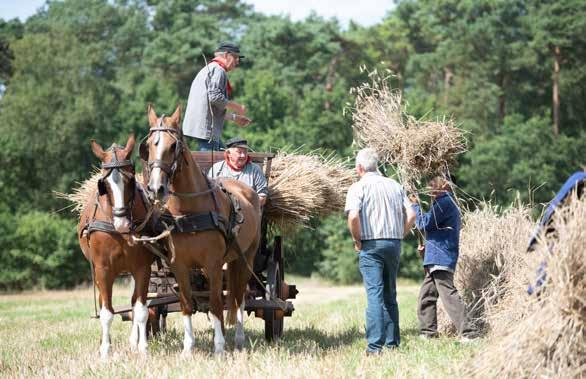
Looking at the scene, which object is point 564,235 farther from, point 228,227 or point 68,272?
point 68,272

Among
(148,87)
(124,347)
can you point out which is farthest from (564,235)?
(148,87)

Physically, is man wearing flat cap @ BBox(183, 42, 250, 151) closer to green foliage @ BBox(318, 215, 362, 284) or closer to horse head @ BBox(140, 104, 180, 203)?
horse head @ BBox(140, 104, 180, 203)

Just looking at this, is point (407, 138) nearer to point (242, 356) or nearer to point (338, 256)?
point (242, 356)

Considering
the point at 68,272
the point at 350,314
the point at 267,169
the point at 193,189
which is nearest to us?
the point at 193,189

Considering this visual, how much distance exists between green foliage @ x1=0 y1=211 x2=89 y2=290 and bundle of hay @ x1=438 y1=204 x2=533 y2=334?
26.3 meters

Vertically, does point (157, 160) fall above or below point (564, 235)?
above

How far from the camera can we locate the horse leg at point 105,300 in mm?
7902

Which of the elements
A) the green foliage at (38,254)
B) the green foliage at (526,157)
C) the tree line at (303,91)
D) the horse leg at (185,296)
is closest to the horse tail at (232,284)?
the horse leg at (185,296)

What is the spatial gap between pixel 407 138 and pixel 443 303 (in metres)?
1.83

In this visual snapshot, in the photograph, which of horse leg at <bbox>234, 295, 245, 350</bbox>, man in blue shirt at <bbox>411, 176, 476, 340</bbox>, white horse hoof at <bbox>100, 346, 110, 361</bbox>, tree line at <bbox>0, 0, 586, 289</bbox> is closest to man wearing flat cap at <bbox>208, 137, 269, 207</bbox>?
horse leg at <bbox>234, 295, 245, 350</bbox>

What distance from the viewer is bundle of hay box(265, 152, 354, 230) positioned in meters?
9.37

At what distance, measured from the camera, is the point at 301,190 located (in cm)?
935

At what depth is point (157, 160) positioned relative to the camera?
7117 millimetres

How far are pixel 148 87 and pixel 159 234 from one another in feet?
114
